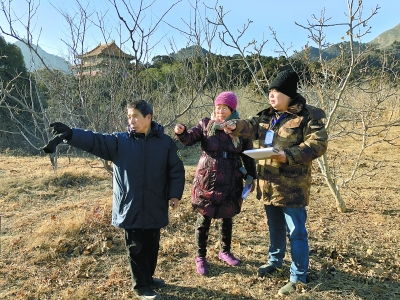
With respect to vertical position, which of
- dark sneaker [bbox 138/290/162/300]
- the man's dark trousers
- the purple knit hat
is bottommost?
dark sneaker [bbox 138/290/162/300]

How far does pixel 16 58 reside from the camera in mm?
14352

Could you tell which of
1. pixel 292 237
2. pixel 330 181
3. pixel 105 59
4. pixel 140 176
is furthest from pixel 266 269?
pixel 105 59

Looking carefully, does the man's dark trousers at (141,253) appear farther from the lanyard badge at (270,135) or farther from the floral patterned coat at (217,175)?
the lanyard badge at (270,135)

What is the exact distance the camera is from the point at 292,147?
215 centimetres

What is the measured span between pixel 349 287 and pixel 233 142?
4.79ft

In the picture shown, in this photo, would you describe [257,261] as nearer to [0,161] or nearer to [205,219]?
[205,219]

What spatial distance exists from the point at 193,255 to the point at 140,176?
131 centimetres

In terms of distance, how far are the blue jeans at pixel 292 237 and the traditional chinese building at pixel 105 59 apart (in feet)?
7.42

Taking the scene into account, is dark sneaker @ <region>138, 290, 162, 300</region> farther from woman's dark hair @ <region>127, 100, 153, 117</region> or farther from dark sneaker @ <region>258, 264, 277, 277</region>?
woman's dark hair @ <region>127, 100, 153, 117</region>

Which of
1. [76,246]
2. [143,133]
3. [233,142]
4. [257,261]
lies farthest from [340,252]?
[76,246]

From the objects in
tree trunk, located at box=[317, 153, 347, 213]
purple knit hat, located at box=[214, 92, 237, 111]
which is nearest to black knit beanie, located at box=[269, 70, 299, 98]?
purple knit hat, located at box=[214, 92, 237, 111]

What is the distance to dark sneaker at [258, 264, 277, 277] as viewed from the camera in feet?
9.00

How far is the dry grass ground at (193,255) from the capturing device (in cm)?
260

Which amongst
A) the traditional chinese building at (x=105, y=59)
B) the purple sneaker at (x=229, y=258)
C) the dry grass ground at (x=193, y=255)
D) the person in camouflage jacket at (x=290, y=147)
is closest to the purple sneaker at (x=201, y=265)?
the dry grass ground at (x=193, y=255)
